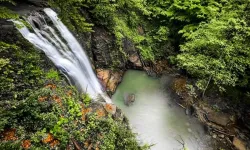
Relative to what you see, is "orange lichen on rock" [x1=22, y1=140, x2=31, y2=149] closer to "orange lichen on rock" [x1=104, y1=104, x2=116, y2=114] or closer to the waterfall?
"orange lichen on rock" [x1=104, y1=104, x2=116, y2=114]

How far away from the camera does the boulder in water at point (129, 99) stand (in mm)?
11184

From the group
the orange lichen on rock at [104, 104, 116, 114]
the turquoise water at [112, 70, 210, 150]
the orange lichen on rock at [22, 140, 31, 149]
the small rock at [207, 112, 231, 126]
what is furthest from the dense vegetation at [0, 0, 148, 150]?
the small rock at [207, 112, 231, 126]

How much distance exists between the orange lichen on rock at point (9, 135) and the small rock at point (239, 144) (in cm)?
894

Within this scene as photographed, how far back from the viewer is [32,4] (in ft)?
33.9

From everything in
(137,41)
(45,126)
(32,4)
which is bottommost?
(137,41)

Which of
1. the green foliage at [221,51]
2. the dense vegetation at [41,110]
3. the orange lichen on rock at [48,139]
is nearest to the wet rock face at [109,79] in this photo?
the dense vegetation at [41,110]

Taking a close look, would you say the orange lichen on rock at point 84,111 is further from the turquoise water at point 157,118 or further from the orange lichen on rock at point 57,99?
the turquoise water at point 157,118

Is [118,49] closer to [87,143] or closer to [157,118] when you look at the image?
[157,118]

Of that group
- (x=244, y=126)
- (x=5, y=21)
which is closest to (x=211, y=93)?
(x=244, y=126)

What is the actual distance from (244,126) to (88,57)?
8.26 m

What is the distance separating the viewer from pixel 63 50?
9.24 meters

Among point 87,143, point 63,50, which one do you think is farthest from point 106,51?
point 87,143

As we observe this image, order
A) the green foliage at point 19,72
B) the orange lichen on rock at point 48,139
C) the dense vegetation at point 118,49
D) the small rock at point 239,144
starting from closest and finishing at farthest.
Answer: the orange lichen on rock at point 48,139 → the dense vegetation at point 118,49 → the green foliage at point 19,72 → the small rock at point 239,144

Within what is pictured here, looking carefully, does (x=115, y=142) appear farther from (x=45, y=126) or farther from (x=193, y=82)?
(x=193, y=82)
